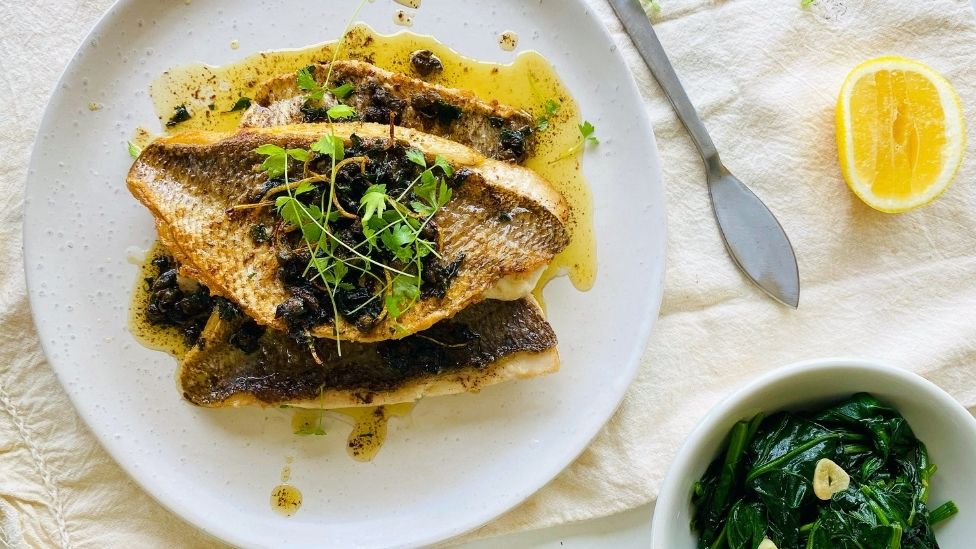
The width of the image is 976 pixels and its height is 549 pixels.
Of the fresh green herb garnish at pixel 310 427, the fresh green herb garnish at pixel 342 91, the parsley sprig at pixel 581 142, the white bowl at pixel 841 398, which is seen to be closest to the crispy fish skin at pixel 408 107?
the fresh green herb garnish at pixel 342 91

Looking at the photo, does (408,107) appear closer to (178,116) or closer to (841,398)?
(178,116)

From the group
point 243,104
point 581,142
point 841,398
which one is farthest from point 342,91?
point 841,398

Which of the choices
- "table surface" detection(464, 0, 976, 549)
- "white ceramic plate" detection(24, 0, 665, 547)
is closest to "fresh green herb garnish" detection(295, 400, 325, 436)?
"white ceramic plate" detection(24, 0, 665, 547)

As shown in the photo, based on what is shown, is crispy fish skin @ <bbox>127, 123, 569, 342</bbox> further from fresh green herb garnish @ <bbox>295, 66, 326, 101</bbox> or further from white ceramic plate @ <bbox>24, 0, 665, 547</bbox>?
white ceramic plate @ <bbox>24, 0, 665, 547</bbox>

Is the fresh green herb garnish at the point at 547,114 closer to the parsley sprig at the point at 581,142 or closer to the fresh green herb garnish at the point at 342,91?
the parsley sprig at the point at 581,142

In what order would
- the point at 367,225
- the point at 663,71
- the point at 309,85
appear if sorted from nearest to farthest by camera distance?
the point at 367,225
the point at 309,85
the point at 663,71

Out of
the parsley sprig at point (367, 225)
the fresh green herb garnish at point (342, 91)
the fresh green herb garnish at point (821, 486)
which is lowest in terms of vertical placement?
the fresh green herb garnish at point (821, 486)
